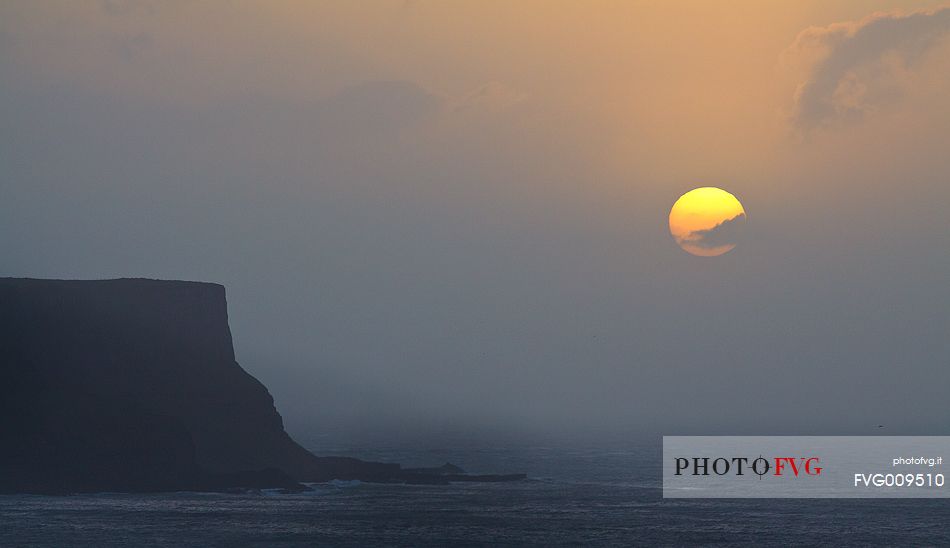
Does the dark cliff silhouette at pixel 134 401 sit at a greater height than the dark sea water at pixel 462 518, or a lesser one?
greater

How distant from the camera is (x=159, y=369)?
111938 millimetres

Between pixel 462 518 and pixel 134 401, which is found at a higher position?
pixel 134 401

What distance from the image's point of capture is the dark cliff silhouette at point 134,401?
102 meters

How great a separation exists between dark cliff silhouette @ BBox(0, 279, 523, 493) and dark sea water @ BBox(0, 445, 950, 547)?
4.38 metres

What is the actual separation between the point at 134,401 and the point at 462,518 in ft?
128

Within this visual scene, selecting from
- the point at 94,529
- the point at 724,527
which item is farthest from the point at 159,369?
the point at 724,527

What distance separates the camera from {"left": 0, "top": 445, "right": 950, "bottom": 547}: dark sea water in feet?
241

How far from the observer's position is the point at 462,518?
85.4 meters

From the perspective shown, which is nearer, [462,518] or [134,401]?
[462,518]

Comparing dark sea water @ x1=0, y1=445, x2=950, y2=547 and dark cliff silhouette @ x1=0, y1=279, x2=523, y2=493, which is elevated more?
dark cliff silhouette @ x1=0, y1=279, x2=523, y2=493

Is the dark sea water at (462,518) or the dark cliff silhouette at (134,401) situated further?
the dark cliff silhouette at (134,401)

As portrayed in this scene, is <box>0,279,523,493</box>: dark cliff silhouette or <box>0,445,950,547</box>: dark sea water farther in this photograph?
<box>0,279,523,493</box>: dark cliff silhouette

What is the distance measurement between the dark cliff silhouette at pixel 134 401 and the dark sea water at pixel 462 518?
4377mm

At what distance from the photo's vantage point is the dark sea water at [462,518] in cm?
7331
